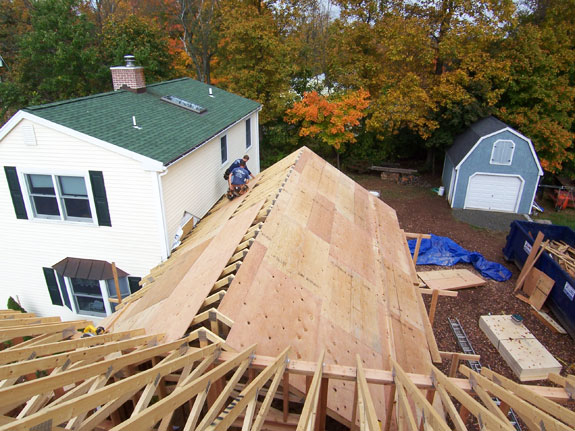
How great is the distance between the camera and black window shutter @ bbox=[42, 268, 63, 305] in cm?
1166

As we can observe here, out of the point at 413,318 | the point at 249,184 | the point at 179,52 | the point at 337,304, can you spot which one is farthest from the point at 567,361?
the point at 179,52

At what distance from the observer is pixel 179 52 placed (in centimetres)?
3148

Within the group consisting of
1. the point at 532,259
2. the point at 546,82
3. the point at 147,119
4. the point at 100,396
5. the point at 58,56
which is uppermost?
the point at 58,56

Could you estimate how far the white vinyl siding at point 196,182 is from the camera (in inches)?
409

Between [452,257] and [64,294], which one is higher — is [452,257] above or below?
below

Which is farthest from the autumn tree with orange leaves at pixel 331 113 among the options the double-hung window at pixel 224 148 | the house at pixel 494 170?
the double-hung window at pixel 224 148

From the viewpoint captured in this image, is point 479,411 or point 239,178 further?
point 239,178

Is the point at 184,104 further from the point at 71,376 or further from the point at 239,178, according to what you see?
the point at 71,376

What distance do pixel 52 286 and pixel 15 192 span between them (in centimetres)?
328

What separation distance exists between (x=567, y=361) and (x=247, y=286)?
1089 centimetres

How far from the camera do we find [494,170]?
20906 mm

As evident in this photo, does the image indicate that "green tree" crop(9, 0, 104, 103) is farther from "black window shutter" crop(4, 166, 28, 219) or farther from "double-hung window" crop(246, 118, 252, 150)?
"black window shutter" crop(4, 166, 28, 219)

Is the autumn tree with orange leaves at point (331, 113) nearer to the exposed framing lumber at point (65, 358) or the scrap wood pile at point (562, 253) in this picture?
the scrap wood pile at point (562, 253)

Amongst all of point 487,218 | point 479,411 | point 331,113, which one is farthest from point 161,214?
point 487,218
